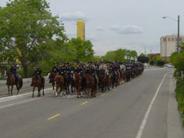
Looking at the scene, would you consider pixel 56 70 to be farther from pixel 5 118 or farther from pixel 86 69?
pixel 5 118

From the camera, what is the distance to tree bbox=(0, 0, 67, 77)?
79.0m

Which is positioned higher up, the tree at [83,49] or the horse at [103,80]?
the tree at [83,49]

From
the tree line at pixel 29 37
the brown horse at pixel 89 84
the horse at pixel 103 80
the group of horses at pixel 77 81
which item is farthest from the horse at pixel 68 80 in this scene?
the tree line at pixel 29 37

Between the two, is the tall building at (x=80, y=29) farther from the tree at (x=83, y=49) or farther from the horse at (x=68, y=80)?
the horse at (x=68, y=80)

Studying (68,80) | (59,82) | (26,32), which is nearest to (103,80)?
(68,80)

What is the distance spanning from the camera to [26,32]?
79188mm

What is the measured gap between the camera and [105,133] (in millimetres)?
16516

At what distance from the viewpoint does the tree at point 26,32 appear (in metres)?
79.0

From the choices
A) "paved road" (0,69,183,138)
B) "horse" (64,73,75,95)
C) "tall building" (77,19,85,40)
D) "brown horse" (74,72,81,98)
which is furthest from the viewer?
"tall building" (77,19,85,40)

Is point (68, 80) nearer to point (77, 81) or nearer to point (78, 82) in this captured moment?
point (77, 81)

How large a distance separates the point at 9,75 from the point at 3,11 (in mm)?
45396

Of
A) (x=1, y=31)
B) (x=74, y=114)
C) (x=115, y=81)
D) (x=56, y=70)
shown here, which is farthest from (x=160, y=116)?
(x=1, y=31)

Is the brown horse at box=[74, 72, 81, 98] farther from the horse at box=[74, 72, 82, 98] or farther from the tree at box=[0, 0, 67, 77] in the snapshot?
the tree at box=[0, 0, 67, 77]

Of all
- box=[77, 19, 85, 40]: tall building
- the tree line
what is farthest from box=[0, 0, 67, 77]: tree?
box=[77, 19, 85, 40]: tall building
